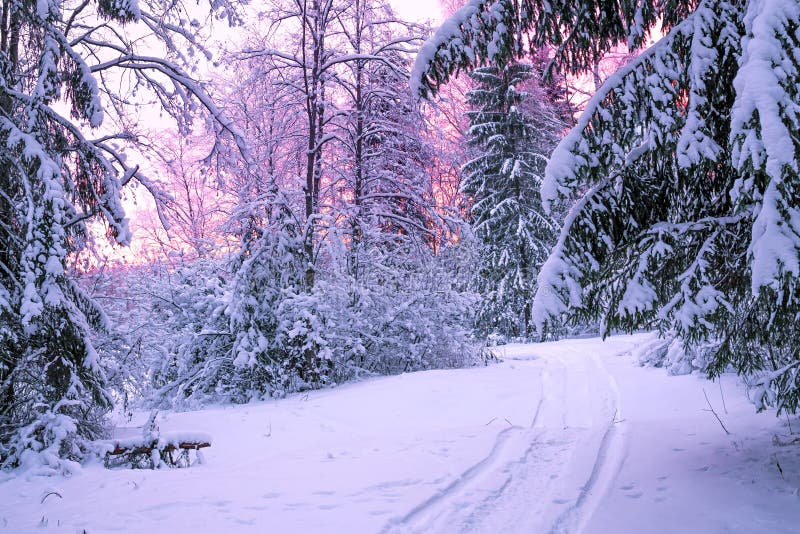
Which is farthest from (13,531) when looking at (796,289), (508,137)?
(508,137)

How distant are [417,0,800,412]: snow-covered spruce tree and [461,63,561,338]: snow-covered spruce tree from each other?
15.1 m

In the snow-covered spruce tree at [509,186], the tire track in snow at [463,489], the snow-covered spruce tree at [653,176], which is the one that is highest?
the snow-covered spruce tree at [509,186]

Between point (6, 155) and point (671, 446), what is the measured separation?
7.31m

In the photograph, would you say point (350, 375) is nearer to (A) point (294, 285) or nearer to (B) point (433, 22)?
(A) point (294, 285)

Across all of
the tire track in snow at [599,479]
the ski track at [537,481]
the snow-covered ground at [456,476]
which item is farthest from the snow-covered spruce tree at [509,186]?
the tire track in snow at [599,479]

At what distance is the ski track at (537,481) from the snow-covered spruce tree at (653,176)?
1.47m

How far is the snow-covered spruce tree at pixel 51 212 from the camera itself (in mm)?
4699

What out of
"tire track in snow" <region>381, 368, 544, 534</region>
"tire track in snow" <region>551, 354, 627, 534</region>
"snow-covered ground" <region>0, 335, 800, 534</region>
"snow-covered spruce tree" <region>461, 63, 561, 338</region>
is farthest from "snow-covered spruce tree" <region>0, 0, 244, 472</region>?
"snow-covered spruce tree" <region>461, 63, 561, 338</region>

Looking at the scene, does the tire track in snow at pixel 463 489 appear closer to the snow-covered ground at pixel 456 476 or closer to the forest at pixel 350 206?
the snow-covered ground at pixel 456 476

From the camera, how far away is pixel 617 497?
410cm

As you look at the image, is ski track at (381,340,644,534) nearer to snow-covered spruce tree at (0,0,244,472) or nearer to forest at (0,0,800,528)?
forest at (0,0,800,528)

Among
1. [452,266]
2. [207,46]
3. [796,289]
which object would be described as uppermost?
[207,46]

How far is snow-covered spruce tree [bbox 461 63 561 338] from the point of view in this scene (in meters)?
19.6

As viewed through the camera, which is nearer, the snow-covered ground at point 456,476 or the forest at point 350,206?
the forest at point 350,206
